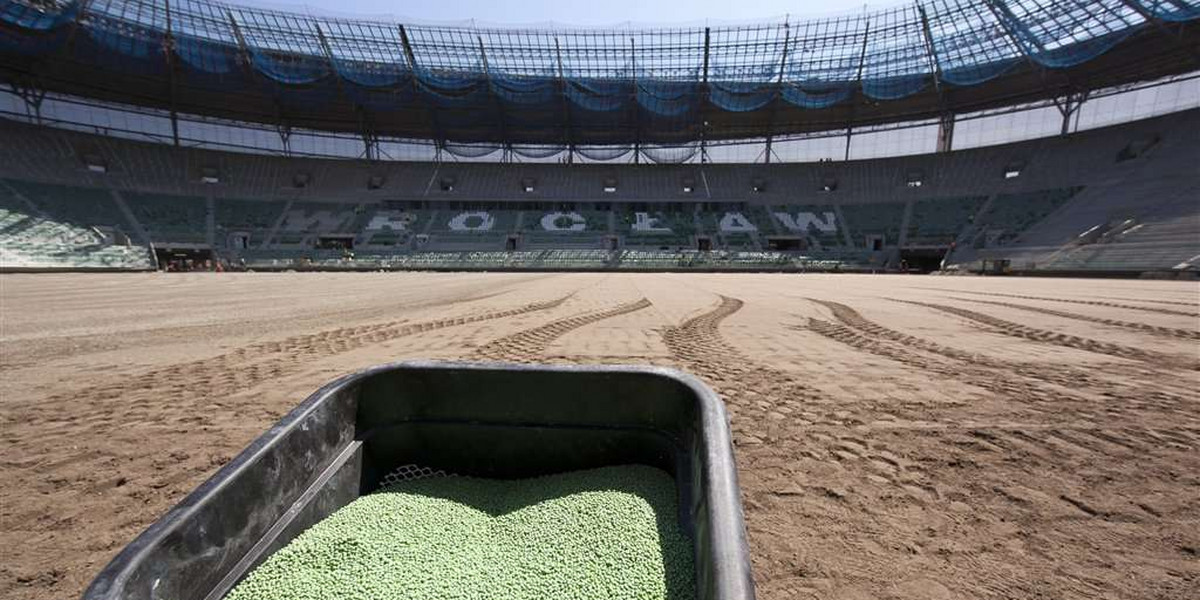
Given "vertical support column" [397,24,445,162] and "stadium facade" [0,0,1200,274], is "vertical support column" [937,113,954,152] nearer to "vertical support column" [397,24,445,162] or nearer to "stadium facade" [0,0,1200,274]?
"stadium facade" [0,0,1200,274]

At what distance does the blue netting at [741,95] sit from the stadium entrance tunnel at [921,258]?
1727 centimetres

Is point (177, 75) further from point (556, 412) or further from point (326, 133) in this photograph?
point (556, 412)

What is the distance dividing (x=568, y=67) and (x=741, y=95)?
15.5 m

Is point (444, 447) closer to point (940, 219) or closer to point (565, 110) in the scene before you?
point (940, 219)

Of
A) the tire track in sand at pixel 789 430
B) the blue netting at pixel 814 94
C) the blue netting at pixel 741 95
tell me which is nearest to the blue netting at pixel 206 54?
the blue netting at pixel 741 95

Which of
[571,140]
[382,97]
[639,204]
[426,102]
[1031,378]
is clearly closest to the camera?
[1031,378]

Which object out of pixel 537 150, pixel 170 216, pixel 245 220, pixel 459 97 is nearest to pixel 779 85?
pixel 537 150

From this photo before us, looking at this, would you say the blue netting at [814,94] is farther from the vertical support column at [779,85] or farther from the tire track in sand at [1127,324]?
the tire track in sand at [1127,324]

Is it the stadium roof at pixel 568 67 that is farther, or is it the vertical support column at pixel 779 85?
the vertical support column at pixel 779 85

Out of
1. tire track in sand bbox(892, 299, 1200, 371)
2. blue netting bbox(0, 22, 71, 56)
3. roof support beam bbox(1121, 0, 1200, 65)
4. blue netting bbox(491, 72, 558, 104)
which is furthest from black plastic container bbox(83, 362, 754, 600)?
blue netting bbox(0, 22, 71, 56)

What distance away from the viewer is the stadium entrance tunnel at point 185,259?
31039 mm

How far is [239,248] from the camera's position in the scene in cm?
3541

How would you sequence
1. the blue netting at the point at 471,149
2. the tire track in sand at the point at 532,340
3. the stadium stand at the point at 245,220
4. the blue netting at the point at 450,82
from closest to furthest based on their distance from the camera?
the tire track in sand at the point at 532,340
the stadium stand at the point at 245,220
the blue netting at the point at 450,82
the blue netting at the point at 471,149

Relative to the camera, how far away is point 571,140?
1801 inches
